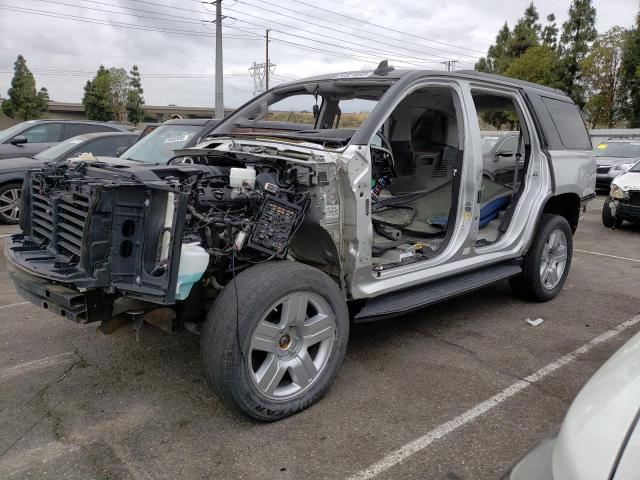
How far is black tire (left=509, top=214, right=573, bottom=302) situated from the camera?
498 cm

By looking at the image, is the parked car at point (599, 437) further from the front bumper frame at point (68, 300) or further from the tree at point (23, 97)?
the tree at point (23, 97)

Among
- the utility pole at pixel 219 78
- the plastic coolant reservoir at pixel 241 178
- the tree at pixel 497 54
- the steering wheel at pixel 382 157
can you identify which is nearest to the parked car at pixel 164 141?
the steering wheel at pixel 382 157

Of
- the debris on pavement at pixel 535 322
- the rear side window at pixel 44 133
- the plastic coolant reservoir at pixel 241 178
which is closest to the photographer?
the plastic coolant reservoir at pixel 241 178

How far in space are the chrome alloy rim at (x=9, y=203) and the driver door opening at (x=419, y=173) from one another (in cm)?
628

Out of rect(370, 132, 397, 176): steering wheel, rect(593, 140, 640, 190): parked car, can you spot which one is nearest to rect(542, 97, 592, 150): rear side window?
rect(370, 132, 397, 176): steering wheel

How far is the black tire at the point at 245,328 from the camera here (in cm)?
271

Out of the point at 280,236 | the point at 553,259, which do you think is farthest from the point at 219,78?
the point at 280,236

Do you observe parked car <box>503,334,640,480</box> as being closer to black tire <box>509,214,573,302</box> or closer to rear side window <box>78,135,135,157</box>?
black tire <box>509,214,573,302</box>

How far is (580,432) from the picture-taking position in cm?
137

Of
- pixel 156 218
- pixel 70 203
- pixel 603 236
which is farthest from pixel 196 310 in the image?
pixel 603 236

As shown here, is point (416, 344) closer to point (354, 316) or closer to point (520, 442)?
point (354, 316)

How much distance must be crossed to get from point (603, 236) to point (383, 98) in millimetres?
7250

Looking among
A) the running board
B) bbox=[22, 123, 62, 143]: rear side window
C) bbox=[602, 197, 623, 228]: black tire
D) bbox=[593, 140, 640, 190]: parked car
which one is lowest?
the running board

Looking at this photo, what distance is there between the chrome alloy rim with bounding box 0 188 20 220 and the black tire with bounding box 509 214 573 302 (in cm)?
763
